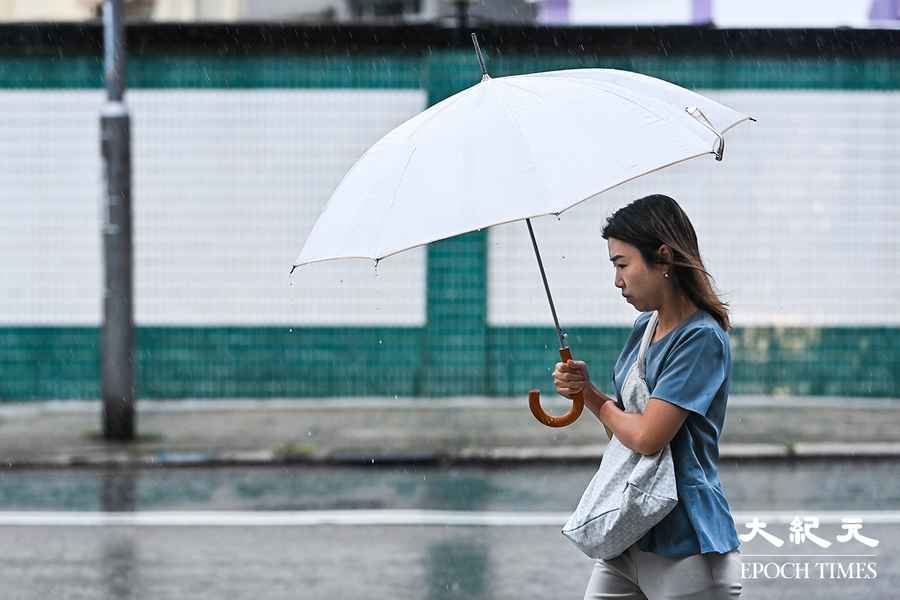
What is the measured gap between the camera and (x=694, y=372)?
3.39m

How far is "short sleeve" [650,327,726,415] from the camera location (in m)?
3.37

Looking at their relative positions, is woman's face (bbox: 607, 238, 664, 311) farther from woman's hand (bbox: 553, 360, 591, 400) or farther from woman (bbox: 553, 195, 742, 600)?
woman's hand (bbox: 553, 360, 591, 400)

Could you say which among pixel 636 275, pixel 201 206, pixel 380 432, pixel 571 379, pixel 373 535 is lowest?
pixel 373 535

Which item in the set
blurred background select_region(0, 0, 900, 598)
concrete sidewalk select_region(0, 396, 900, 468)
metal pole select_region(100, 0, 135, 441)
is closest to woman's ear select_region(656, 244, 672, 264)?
concrete sidewalk select_region(0, 396, 900, 468)

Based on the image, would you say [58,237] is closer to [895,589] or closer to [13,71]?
[13,71]

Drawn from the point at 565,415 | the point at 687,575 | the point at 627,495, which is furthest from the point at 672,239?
the point at 687,575

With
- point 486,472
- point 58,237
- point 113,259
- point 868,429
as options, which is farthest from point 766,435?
point 58,237

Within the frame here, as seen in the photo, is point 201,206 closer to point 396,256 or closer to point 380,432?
point 396,256

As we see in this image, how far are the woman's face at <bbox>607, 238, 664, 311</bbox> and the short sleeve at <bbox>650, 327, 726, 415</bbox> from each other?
0.15 m

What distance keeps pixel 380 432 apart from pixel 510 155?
28.1 feet

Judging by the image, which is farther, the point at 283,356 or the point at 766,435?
the point at 283,356

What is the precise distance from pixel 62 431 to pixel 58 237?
2790 millimetres

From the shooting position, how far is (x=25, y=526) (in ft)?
27.5

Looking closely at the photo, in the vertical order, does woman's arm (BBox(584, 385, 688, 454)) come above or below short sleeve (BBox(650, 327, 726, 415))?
below
